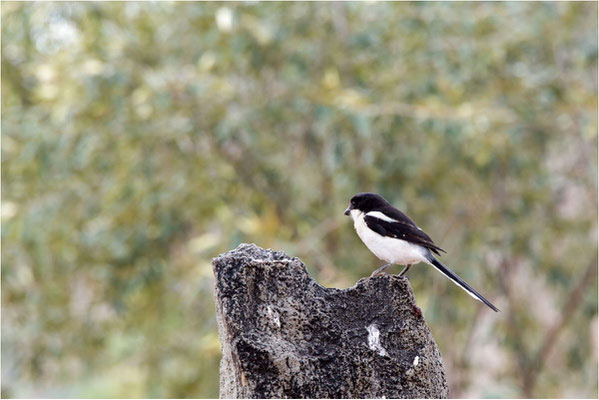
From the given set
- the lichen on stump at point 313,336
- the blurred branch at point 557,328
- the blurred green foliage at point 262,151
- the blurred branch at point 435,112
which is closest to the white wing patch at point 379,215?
the lichen on stump at point 313,336

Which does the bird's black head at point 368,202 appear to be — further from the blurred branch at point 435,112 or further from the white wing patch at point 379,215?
the blurred branch at point 435,112

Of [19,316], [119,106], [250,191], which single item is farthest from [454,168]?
[19,316]

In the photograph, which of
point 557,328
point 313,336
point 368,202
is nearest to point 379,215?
point 368,202

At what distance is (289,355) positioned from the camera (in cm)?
218

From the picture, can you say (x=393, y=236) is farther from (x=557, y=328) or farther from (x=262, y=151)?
(x=557, y=328)

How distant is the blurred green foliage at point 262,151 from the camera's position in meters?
6.18

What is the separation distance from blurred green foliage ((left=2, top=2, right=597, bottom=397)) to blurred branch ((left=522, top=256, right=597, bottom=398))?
0.03m

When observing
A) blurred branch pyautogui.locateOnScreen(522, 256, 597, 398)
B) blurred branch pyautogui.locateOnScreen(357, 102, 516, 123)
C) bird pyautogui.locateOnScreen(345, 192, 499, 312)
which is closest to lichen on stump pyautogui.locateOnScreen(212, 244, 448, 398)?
bird pyautogui.locateOnScreen(345, 192, 499, 312)

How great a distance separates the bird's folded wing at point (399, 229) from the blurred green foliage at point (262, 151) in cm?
208

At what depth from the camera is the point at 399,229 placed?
11.4 ft

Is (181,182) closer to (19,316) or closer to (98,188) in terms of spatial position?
(98,188)

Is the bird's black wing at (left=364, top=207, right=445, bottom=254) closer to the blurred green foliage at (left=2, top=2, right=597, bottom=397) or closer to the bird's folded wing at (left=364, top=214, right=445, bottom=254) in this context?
the bird's folded wing at (left=364, top=214, right=445, bottom=254)

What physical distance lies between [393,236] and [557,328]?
4.38 metres

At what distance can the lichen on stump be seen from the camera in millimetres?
2156
